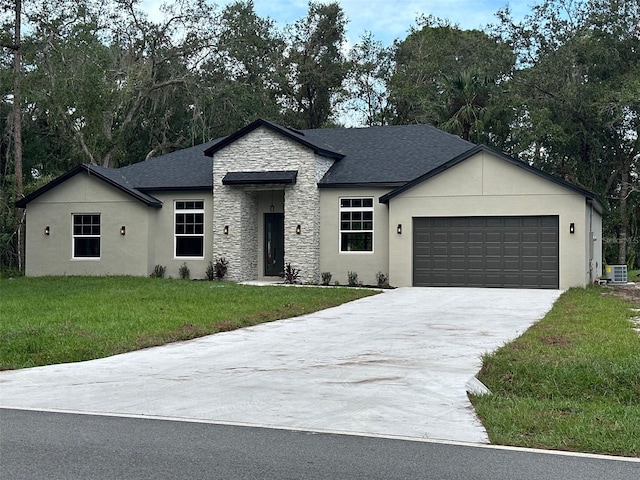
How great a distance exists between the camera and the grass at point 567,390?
6254 mm

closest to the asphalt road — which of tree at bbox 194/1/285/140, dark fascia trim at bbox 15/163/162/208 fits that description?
dark fascia trim at bbox 15/163/162/208

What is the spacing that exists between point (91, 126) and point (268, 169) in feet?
41.6

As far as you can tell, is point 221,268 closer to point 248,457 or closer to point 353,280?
point 353,280

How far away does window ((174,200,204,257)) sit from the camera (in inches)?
1028

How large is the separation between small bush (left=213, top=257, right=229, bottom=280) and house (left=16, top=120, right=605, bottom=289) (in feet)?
0.69

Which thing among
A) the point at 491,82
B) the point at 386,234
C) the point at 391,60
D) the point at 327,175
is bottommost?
the point at 386,234

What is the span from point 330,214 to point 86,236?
342 inches

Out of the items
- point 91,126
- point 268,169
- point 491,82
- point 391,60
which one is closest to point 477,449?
point 268,169

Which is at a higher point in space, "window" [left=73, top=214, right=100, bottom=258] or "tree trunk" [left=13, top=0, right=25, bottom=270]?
"tree trunk" [left=13, top=0, right=25, bottom=270]

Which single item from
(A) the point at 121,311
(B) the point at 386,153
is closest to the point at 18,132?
(B) the point at 386,153

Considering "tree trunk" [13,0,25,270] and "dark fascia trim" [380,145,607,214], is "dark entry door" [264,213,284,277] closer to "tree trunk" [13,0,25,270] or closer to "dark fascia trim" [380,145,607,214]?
"dark fascia trim" [380,145,607,214]

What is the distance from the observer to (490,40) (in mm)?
43094

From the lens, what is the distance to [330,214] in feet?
81.0

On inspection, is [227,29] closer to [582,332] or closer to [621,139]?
[621,139]
